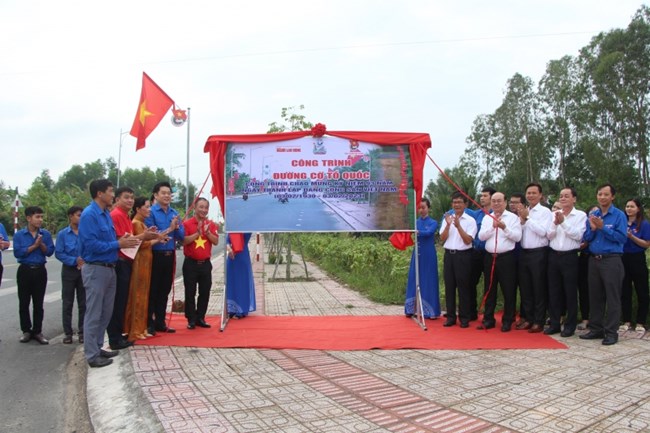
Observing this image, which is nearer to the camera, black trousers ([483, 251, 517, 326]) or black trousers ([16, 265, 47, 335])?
black trousers ([16, 265, 47, 335])

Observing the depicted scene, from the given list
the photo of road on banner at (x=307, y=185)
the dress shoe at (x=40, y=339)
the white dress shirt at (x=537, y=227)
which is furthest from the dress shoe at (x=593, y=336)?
the dress shoe at (x=40, y=339)

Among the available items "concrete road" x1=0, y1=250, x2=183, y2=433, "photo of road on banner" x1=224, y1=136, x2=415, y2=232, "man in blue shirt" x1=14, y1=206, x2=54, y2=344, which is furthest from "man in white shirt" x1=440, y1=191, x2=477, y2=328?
"man in blue shirt" x1=14, y1=206, x2=54, y2=344

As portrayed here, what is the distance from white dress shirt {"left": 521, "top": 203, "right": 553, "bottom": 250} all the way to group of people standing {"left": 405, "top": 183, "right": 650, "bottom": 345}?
10mm

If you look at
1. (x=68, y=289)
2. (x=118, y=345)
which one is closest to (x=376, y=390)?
(x=118, y=345)

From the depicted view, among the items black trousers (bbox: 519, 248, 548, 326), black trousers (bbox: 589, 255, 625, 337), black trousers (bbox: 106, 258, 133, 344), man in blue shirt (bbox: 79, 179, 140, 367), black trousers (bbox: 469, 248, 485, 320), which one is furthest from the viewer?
black trousers (bbox: 469, 248, 485, 320)

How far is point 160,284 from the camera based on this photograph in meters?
5.70

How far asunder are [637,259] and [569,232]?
34.9 inches

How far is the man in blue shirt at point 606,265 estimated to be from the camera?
16.7 ft

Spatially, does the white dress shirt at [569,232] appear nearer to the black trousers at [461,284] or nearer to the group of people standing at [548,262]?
the group of people standing at [548,262]

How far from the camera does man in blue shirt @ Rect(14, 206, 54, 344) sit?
571cm

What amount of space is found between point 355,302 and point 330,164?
130 inches

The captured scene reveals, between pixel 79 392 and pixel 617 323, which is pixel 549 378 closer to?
pixel 617 323

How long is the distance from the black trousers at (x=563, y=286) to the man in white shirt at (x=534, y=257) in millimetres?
108

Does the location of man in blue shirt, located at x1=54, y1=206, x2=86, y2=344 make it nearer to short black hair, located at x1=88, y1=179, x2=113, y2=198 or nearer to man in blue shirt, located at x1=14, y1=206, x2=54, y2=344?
man in blue shirt, located at x1=14, y1=206, x2=54, y2=344
